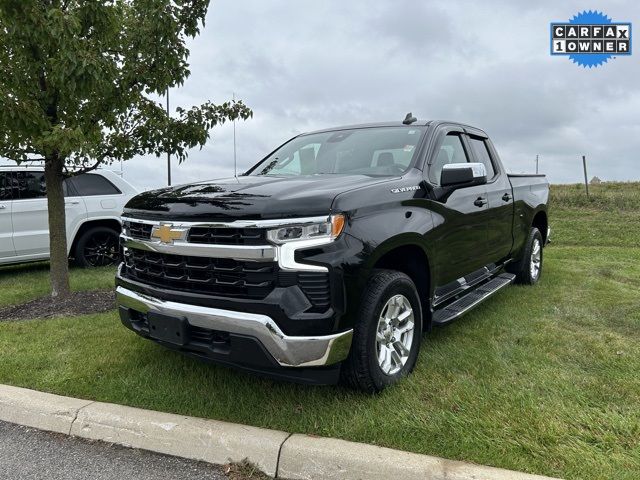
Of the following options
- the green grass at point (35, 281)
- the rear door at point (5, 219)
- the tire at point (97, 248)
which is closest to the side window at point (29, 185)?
the rear door at point (5, 219)

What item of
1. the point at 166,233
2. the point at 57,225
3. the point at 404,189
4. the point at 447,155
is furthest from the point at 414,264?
the point at 57,225

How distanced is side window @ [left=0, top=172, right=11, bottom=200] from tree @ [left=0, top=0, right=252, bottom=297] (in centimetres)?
229

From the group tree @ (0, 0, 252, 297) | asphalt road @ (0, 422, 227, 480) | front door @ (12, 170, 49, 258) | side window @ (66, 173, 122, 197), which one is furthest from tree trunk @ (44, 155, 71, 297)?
asphalt road @ (0, 422, 227, 480)

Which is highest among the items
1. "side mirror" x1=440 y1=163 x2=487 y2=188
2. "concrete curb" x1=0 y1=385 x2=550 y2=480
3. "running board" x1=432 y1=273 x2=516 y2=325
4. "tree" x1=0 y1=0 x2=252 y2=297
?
"tree" x1=0 y1=0 x2=252 y2=297

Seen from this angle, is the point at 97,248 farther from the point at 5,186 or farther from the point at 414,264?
the point at 414,264

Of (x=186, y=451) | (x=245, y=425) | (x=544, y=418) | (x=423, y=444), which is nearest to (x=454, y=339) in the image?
(x=544, y=418)

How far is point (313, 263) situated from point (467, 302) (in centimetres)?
199

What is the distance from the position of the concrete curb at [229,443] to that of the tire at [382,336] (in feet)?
1.42

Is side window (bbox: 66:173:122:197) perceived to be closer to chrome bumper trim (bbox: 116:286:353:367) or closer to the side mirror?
chrome bumper trim (bbox: 116:286:353:367)

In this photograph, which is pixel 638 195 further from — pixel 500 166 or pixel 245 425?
pixel 245 425

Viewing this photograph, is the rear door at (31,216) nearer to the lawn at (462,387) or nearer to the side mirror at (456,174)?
the lawn at (462,387)

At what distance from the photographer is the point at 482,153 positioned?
5227mm

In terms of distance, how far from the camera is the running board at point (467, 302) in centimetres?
375

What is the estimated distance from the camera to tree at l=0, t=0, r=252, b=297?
439 centimetres
